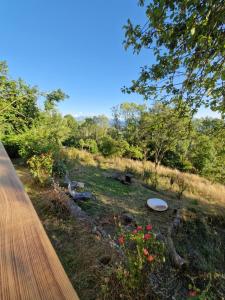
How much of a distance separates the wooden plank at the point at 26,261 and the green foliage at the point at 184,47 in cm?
185

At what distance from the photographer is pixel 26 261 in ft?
1.63

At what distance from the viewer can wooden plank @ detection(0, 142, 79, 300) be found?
419mm

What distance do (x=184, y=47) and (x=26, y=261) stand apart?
2359mm

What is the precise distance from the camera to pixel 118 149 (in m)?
14.9

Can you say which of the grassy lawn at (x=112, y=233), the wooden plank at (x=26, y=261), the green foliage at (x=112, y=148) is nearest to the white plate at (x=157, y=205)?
the grassy lawn at (x=112, y=233)

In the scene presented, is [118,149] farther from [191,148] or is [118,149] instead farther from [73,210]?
[73,210]

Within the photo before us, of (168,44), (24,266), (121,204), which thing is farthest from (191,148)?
(24,266)

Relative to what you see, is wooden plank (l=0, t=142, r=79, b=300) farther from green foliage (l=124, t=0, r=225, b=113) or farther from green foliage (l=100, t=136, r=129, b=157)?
green foliage (l=100, t=136, r=129, b=157)

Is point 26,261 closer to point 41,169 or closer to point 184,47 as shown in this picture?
point 184,47

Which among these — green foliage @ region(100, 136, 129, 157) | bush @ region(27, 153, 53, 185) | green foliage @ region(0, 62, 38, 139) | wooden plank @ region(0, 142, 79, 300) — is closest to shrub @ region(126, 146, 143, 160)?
green foliage @ region(100, 136, 129, 157)

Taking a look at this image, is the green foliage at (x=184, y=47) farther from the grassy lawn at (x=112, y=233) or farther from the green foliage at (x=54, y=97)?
the green foliage at (x=54, y=97)

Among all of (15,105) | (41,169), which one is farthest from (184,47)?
(15,105)

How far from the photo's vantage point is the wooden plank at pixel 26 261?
419 millimetres

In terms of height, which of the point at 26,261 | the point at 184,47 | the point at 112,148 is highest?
the point at 184,47
